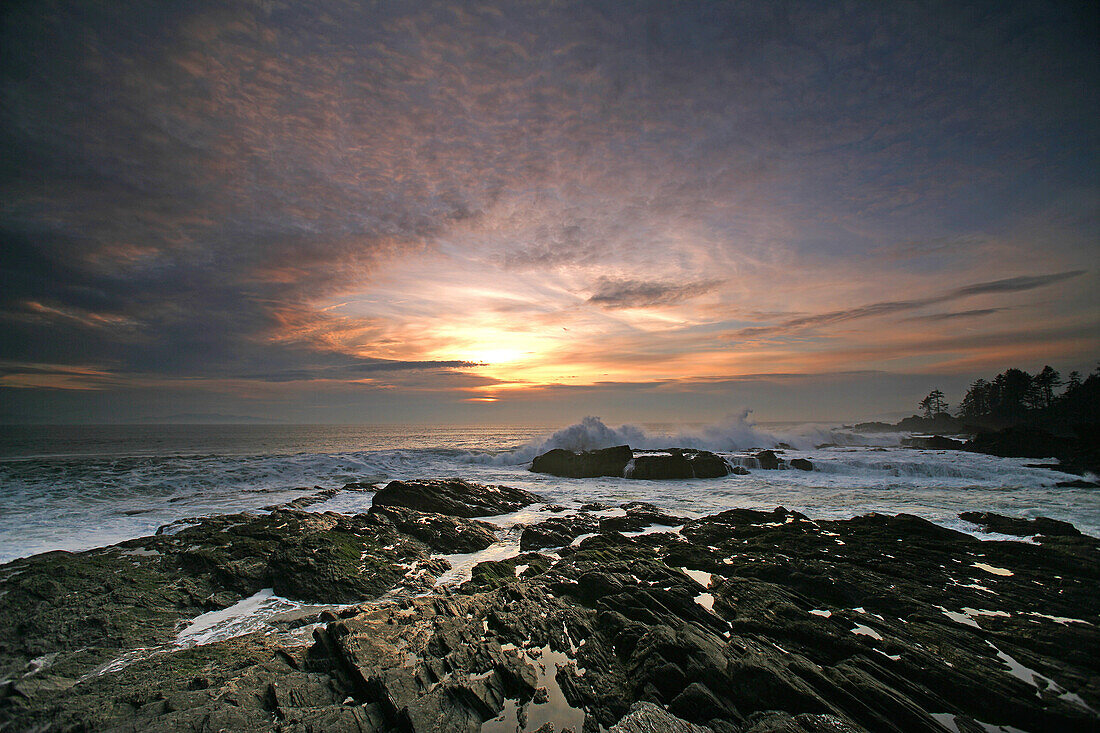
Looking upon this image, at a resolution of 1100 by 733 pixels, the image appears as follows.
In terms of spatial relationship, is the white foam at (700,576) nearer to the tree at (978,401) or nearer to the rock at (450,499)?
the rock at (450,499)

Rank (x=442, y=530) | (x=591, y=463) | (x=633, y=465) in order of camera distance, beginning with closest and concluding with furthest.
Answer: (x=442, y=530)
(x=633, y=465)
(x=591, y=463)

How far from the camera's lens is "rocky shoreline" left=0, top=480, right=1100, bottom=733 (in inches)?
243

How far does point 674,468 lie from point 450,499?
769 inches

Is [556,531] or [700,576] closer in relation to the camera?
[700,576]

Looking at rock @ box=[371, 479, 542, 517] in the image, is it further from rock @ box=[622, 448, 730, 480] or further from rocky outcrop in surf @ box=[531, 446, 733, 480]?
rock @ box=[622, 448, 730, 480]

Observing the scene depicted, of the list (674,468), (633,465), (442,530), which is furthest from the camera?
(633,465)

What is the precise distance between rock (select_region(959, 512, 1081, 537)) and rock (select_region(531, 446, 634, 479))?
2103 cm

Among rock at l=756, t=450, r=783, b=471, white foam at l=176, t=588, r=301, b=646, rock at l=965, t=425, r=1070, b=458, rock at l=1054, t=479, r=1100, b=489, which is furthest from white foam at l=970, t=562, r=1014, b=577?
rock at l=965, t=425, r=1070, b=458

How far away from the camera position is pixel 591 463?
1372 inches

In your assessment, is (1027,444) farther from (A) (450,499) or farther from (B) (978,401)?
(B) (978,401)

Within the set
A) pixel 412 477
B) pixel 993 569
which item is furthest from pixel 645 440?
pixel 993 569

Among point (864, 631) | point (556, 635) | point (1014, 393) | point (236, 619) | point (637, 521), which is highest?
point (1014, 393)

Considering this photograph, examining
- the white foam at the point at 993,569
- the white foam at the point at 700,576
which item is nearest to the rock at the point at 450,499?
the white foam at the point at 700,576

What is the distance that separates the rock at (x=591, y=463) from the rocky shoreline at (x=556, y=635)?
62.8ft
